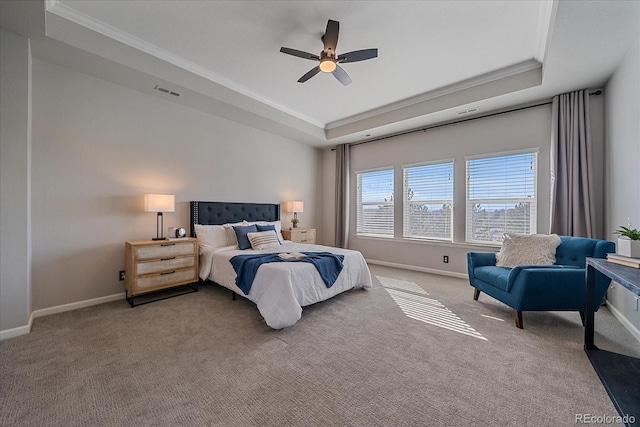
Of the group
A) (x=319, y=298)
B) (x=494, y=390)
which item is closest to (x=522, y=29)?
(x=494, y=390)

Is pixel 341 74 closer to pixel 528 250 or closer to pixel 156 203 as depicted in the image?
pixel 156 203

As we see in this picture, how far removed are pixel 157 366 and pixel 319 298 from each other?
62.9 inches

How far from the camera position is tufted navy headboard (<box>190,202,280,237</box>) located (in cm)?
398

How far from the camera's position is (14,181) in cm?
233

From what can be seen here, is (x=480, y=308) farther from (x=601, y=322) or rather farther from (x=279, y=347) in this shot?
(x=279, y=347)

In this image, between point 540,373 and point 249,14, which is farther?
point 249,14

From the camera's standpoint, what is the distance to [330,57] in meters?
2.61

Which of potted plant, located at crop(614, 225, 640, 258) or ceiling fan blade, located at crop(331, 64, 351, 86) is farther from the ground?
ceiling fan blade, located at crop(331, 64, 351, 86)

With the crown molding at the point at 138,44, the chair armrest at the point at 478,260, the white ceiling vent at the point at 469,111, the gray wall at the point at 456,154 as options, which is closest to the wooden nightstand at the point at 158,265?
the crown molding at the point at 138,44

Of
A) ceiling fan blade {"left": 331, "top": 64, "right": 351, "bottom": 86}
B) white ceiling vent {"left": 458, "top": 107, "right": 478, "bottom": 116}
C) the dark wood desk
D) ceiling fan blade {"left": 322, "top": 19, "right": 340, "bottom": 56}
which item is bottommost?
the dark wood desk

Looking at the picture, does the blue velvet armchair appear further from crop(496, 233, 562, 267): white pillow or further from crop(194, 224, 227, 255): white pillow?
crop(194, 224, 227, 255): white pillow

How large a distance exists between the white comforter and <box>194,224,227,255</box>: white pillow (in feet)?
1.05

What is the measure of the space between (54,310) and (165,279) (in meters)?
1.09

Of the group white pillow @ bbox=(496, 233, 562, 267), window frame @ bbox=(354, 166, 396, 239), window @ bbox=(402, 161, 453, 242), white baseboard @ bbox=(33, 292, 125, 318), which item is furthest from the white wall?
white pillow @ bbox=(496, 233, 562, 267)
